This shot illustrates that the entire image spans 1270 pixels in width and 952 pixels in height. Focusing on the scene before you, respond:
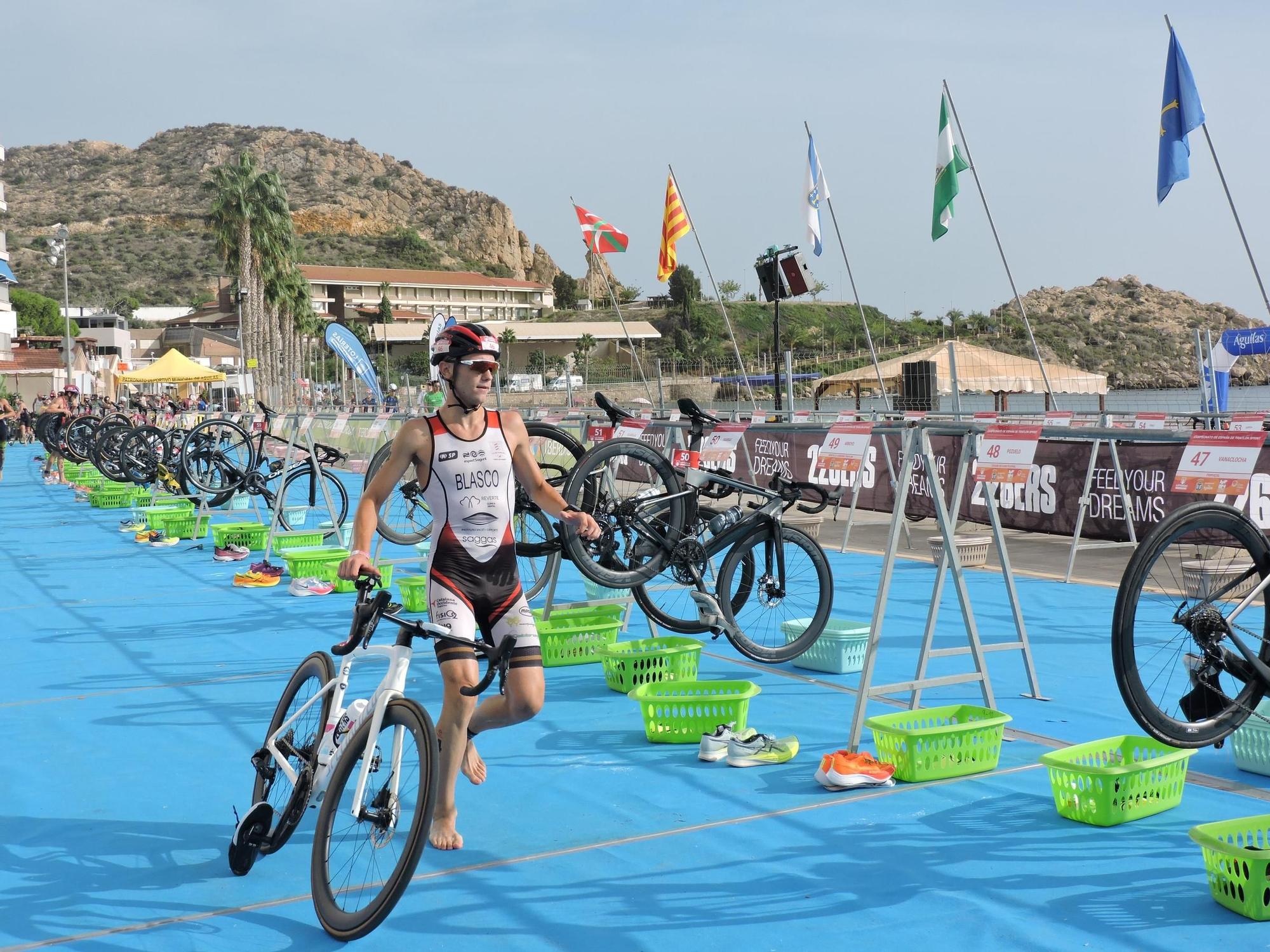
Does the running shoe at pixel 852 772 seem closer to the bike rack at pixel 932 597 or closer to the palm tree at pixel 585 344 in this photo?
the bike rack at pixel 932 597

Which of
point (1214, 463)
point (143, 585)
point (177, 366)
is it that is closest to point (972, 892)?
point (1214, 463)

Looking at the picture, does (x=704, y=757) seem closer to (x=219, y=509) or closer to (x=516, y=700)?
(x=516, y=700)

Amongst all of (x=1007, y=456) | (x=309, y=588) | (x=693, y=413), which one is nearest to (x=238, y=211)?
(x=309, y=588)

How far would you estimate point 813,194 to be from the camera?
70.7 ft

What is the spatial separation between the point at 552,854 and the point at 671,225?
19.0m

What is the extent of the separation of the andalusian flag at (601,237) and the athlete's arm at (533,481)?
1618cm

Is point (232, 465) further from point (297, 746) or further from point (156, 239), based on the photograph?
point (156, 239)

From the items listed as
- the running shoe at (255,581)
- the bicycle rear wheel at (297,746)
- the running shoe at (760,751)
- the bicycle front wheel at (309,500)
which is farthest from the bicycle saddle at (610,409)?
the bicycle front wheel at (309,500)

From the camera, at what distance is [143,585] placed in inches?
476

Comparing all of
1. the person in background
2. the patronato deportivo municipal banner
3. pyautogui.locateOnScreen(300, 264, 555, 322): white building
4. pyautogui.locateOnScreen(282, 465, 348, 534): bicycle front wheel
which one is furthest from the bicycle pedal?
pyautogui.locateOnScreen(300, 264, 555, 322): white building

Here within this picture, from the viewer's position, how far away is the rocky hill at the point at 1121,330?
2473 inches

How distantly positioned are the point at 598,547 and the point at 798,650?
1275 mm

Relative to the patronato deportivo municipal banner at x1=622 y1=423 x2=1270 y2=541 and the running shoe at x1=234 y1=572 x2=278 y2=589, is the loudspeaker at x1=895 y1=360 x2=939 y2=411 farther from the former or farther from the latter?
the running shoe at x1=234 y1=572 x2=278 y2=589

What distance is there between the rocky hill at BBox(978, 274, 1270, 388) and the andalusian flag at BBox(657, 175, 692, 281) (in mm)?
40307
